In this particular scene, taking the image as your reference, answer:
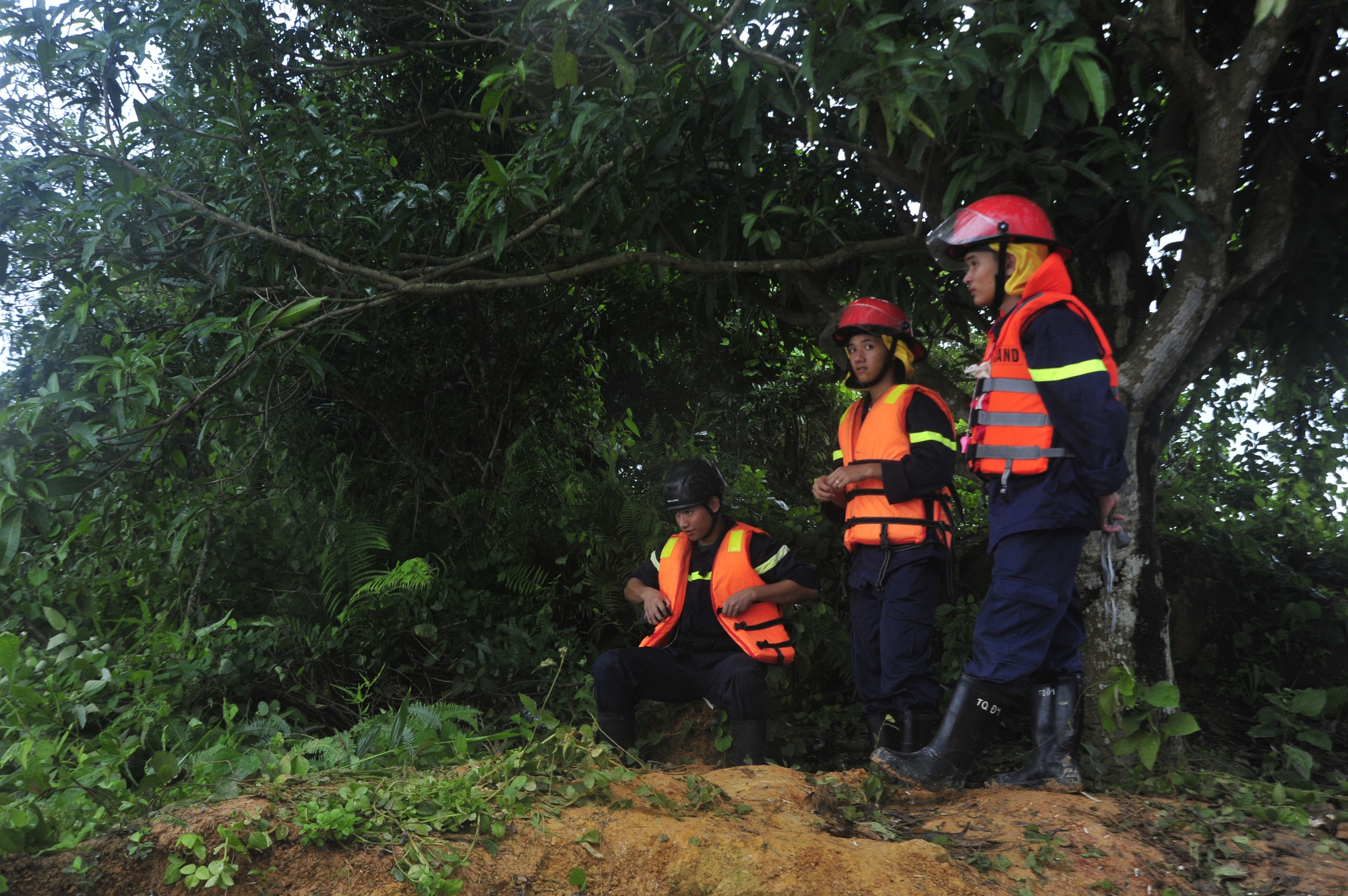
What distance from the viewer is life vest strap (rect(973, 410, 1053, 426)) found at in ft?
10.3

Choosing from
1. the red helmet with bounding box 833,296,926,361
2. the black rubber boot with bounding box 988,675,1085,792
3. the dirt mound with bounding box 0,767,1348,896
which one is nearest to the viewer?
the dirt mound with bounding box 0,767,1348,896

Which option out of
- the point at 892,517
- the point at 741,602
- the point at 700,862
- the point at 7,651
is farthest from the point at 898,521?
the point at 7,651

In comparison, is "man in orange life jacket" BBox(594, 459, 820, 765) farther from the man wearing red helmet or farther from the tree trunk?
the tree trunk

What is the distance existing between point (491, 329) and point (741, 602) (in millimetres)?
3308

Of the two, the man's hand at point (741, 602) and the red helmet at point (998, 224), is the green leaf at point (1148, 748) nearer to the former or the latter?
the man's hand at point (741, 602)

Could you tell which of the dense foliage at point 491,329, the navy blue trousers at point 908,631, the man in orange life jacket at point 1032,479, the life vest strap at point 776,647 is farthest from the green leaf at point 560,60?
the life vest strap at point 776,647

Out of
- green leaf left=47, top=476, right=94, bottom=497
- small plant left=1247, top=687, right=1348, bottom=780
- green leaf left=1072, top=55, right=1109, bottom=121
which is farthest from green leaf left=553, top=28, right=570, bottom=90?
small plant left=1247, top=687, right=1348, bottom=780

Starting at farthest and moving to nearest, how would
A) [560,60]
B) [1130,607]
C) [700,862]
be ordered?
1. [1130,607]
2. [560,60]
3. [700,862]

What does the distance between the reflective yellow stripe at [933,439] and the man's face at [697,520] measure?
1022mm

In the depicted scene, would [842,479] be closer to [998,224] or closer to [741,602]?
[741,602]

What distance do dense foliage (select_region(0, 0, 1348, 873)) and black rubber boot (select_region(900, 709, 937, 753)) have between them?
1367 mm

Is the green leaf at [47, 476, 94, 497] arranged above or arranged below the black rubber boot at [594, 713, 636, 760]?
above

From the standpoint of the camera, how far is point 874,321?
384 centimetres

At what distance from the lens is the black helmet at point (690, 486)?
4.16 meters
